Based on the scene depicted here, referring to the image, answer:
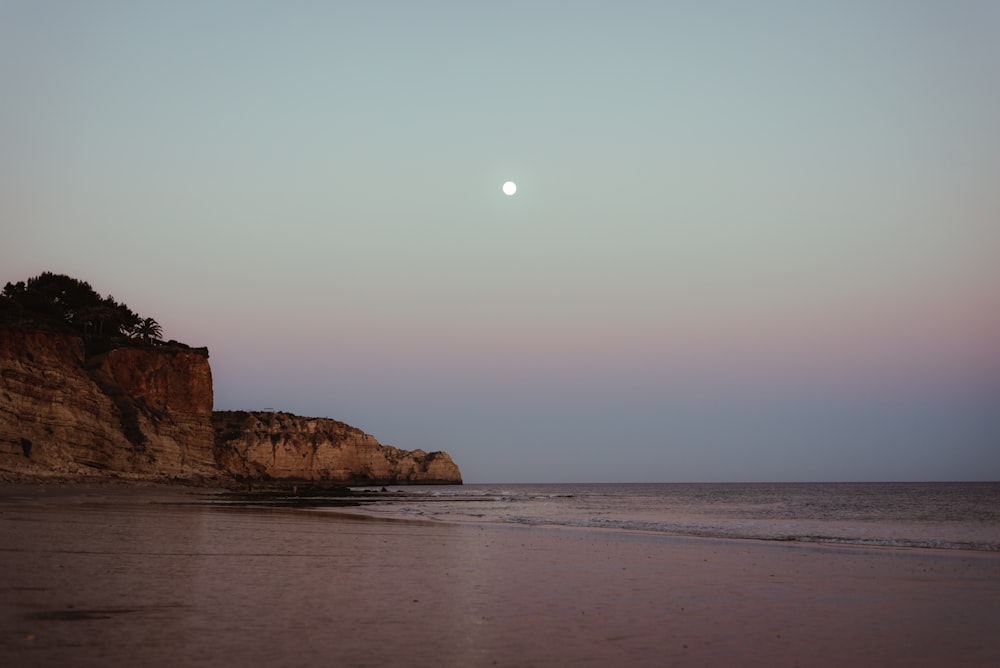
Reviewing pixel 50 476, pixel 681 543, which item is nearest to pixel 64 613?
pixel 681 543

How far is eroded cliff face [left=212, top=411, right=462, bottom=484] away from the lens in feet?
419

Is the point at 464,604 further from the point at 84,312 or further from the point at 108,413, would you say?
the point at 84,312

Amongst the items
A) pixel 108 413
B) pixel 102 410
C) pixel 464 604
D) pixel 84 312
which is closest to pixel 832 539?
pixel 464 604

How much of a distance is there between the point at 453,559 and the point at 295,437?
125 meters

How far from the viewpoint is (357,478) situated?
534 ft

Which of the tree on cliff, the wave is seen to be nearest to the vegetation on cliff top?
the tree on cliff

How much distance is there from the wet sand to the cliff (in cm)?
4323

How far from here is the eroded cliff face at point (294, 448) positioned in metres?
128

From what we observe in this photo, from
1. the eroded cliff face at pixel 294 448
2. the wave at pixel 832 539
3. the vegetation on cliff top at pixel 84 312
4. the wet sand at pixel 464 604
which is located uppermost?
the vegetation on cliff top at pixel 84 312

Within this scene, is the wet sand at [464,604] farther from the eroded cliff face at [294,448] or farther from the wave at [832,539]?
the eroded cliff face at [294,448]

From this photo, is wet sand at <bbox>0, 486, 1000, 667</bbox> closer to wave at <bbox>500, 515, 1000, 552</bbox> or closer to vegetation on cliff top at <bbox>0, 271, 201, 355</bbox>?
wave at <bbox>500, 515, 1000, 552</bbox>

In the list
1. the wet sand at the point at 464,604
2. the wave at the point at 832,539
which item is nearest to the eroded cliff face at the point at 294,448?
the wave at the point at 832,539

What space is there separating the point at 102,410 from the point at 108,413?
113cm

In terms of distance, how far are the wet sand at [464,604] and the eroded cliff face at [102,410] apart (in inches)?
1695
